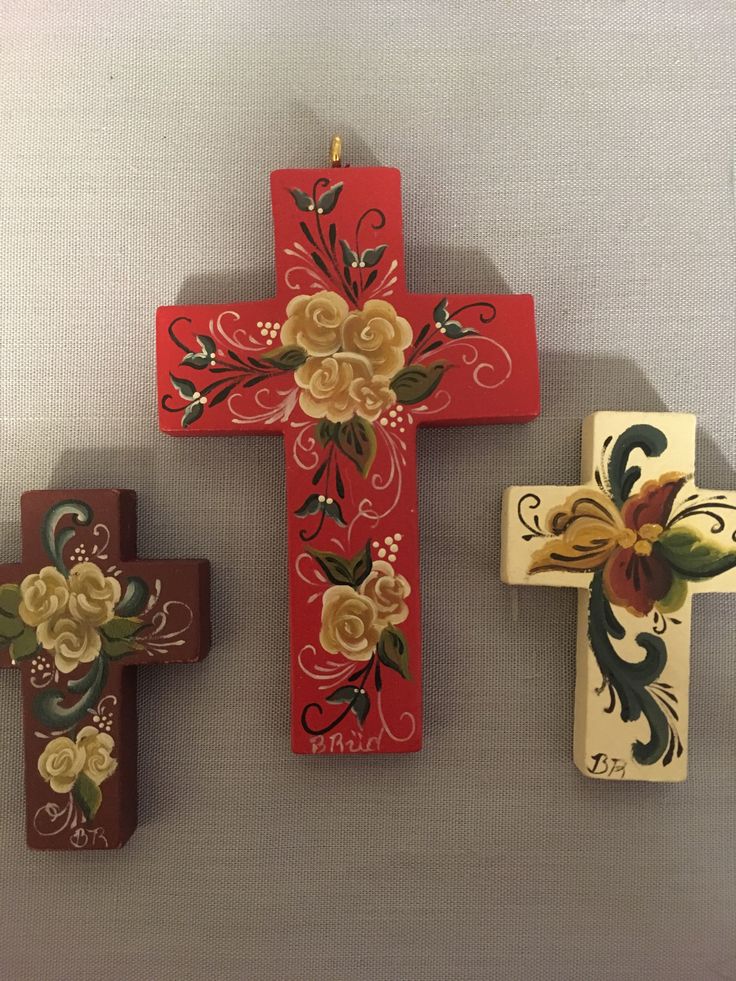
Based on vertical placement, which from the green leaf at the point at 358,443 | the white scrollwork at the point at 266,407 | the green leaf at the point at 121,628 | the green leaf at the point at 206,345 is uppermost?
the green leaf at the point at 206,345

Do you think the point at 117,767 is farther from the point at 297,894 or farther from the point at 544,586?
the point at 544,586

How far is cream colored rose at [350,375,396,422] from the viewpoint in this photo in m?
0.70

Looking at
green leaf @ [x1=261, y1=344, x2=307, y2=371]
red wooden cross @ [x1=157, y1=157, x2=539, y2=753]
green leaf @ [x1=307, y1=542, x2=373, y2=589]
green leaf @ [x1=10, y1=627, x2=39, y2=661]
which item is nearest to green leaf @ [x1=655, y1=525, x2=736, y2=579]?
red wooden cross @ [x1=157, y1=157, x2=539, y2=753]

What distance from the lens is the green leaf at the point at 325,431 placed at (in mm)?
703

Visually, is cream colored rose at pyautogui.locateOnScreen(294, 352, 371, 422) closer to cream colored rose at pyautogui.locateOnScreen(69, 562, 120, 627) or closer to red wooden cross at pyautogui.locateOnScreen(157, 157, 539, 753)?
red wooden cross at pyautogui.locateOnScreen(157, 157, 539, 753)

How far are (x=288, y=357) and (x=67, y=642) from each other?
1.17 feet

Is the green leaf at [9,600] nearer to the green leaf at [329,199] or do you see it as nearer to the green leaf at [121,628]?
the green leaf at [121,628]

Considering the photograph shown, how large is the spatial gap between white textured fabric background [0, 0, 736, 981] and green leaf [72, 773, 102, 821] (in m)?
0.06

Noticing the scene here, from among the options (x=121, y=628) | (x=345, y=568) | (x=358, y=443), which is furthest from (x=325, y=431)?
(x=121, y=628)

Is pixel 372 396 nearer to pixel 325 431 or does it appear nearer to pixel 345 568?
pixel 325 431

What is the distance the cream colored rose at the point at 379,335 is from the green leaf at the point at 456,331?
4 centimetres

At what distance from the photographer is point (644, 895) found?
2.41 ft

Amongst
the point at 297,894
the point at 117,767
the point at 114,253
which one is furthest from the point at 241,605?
the point at 114,253

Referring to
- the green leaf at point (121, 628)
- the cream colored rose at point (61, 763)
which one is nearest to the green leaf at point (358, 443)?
the green leaf at point (121, 628)
